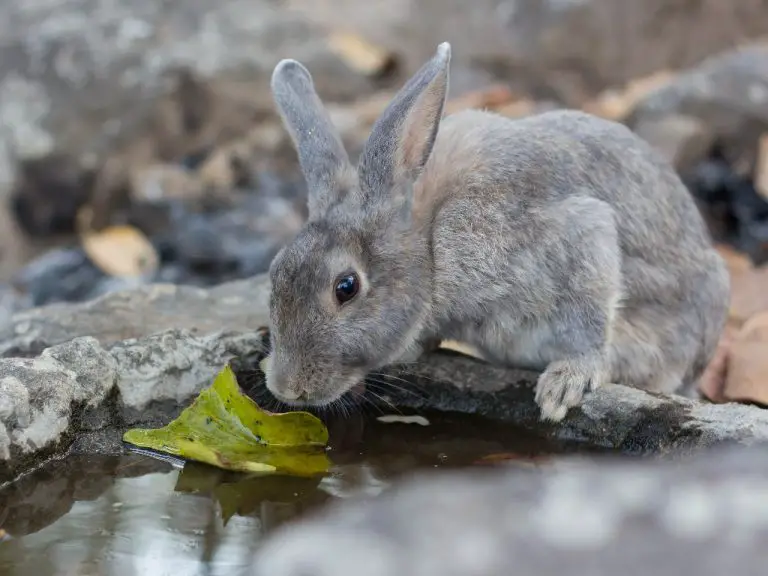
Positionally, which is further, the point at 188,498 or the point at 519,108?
the point at 519,108

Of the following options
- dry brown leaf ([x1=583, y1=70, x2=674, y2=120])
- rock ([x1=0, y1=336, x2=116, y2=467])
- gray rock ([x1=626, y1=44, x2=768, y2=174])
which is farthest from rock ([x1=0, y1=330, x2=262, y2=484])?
dry brown leaf ([x1=583, y1=70, x2=674, y2=120])

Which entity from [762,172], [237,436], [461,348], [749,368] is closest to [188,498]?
[237,436]

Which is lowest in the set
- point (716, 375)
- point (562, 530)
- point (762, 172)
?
point (716, 375)

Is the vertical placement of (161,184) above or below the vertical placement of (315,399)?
above

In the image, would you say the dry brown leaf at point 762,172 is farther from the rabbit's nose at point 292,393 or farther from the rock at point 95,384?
the rabbit's nose at point 292,393

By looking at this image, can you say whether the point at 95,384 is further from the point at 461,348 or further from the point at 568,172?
the point at 568,172

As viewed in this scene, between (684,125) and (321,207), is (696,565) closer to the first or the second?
(321,207)

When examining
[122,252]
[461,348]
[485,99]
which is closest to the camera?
[461,348]
